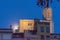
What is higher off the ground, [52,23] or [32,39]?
[52,23]

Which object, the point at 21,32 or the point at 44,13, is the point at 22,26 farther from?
the point at 44,13

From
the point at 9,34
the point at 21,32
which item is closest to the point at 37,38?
the point at 21,32

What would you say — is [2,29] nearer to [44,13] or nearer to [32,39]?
[32,39]

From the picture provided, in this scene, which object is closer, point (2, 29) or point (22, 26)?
point (2, 29)

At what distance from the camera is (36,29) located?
4.69 m

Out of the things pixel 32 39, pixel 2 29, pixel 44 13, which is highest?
pixel 44 13

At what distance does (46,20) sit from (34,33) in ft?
1.49

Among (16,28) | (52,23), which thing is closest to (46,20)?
(52,23)

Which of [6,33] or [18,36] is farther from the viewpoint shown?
[18,36]

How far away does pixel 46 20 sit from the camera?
4.60 m

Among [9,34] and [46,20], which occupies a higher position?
[46,20]

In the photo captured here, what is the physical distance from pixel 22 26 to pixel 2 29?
0.57 metres

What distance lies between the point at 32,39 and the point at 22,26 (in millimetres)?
428

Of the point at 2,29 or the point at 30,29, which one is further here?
the point at 30,29
